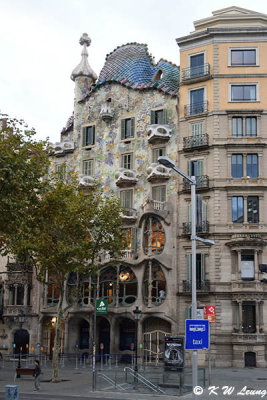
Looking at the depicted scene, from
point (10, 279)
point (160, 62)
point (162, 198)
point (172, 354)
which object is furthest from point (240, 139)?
point (10, 279)

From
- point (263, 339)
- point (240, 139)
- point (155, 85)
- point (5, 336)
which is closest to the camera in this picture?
point (263, 339)

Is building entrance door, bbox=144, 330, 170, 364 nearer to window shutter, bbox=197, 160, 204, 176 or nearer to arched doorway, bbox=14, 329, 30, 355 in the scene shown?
window shutter, bbox=197, 160, 204, 176

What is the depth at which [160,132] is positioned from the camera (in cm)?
4788

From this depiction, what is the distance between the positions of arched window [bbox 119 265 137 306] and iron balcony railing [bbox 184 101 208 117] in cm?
1486

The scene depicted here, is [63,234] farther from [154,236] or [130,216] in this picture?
[130,216]

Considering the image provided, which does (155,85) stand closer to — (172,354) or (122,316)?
(122,316)

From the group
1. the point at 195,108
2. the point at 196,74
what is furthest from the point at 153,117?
the point at 196,74

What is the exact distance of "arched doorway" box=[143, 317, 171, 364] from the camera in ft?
146

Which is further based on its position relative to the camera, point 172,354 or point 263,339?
point 263,339

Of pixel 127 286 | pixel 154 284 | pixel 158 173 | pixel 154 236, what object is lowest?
pixel 127 286

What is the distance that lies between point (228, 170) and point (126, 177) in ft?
31.5

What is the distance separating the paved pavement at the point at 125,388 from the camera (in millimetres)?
26219

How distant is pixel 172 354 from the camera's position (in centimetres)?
2825

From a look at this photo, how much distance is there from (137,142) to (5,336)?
76.9 feet
